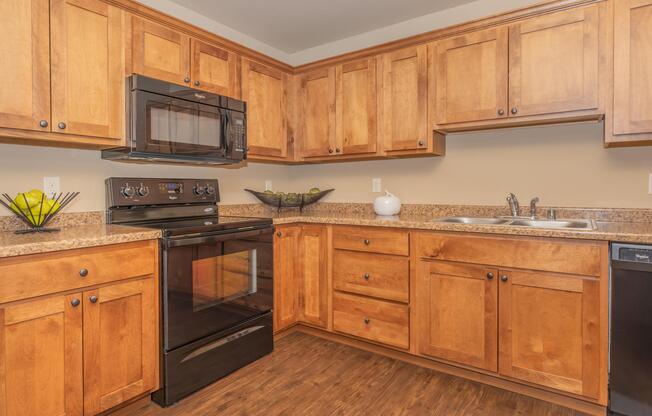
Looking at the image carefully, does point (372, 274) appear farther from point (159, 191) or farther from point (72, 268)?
point (72, 268)

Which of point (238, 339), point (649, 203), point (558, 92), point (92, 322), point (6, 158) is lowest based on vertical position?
point (238, 339)

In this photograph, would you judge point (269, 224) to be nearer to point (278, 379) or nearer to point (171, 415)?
point (278, 379)

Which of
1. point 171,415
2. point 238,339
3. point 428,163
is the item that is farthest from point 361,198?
point 171,415

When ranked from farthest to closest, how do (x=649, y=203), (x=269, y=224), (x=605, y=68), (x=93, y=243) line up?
Result: (x=269, y=224) < (x=649, y=203) < (x=605, y=68) < (x=93, y=243)

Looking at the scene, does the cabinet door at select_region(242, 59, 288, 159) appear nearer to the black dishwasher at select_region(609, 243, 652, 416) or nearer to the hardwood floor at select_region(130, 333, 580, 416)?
the hardwood floor at select_region(130, 333, 580, 416)

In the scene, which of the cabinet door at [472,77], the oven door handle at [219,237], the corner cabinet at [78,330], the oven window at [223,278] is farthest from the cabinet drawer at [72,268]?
the cabinet door at [472,77]

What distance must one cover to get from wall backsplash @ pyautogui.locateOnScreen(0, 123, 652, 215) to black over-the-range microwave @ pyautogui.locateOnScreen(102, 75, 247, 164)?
0.25 meters

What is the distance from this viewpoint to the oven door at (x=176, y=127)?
6.84 ft

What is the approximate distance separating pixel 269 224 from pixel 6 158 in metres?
1.42

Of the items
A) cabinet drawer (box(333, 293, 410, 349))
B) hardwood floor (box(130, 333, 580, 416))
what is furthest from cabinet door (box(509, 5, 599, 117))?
hardwood floor (box(130, 333, 580, 416))

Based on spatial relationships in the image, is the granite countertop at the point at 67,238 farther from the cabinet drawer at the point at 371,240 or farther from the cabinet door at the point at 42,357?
the cabinet drawer at the point at 371,240

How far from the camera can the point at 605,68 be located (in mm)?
1993

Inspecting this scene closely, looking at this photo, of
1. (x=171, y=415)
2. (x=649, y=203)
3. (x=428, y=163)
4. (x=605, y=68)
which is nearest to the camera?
(x=171, y=415)

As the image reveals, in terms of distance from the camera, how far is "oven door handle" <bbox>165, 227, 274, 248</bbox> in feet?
6.31
